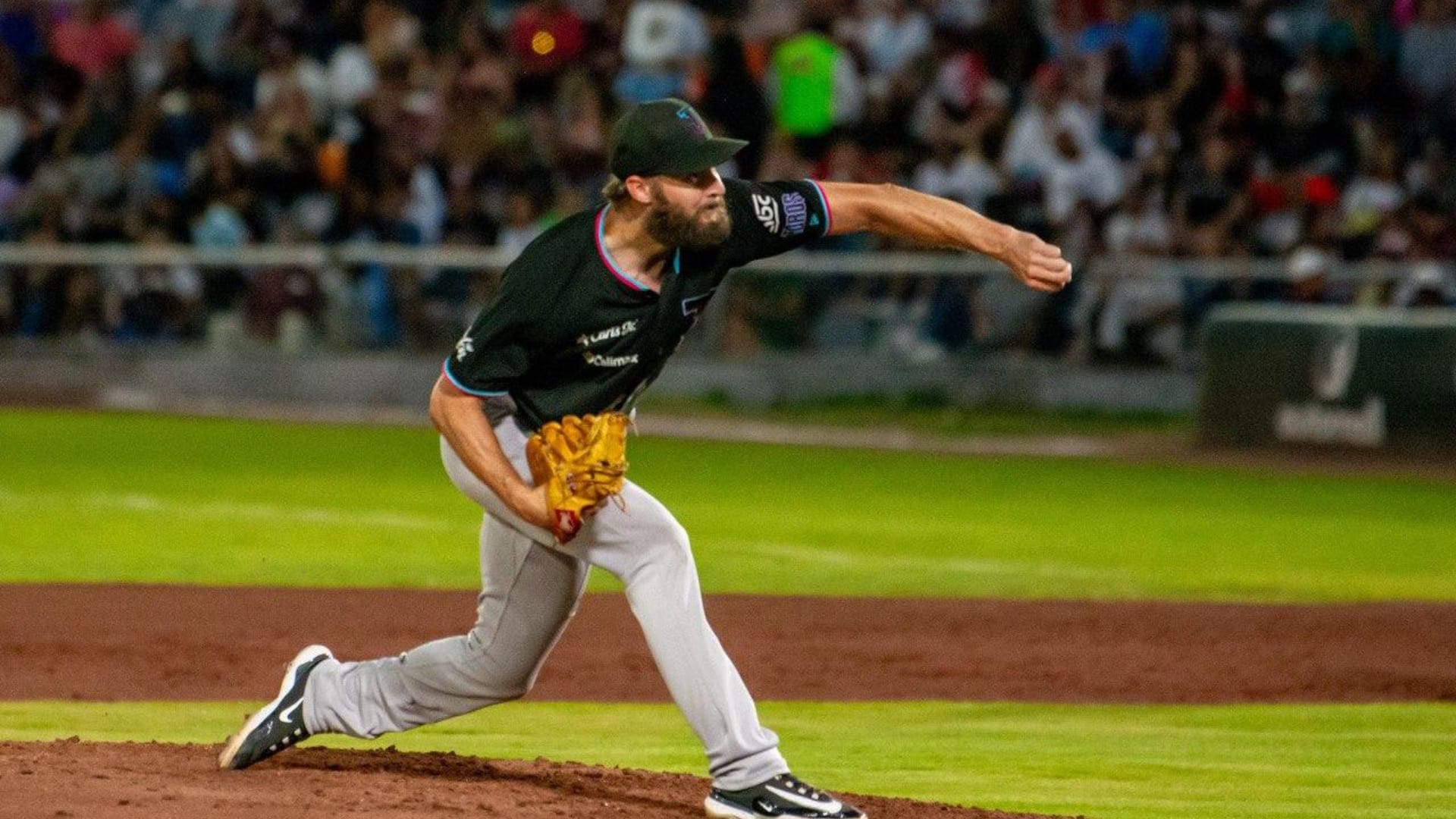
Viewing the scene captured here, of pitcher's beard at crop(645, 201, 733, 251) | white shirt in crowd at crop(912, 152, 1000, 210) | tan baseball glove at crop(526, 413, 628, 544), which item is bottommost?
white shirt in crowd at crop(912, 152, 1000, 210)

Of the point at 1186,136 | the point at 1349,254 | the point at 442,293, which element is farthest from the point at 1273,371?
the point at 442,293

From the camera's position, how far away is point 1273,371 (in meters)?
18.4

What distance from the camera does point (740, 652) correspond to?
404 inches

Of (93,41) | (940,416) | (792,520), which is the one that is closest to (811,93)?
(940,416)

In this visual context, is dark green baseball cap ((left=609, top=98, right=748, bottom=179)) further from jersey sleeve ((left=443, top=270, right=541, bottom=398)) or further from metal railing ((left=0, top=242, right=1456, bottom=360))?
metal railing ((left=0, top=242, right=1456, bottom=360))

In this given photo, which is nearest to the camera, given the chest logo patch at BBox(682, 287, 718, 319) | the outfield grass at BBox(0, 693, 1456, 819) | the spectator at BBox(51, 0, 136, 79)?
the chest logo patch at BBox(682, 287, 718, 319)

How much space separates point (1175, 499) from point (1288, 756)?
8.67 metres

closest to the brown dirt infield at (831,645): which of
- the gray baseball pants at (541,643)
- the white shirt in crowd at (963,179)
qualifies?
the gray baseball pants at (541,643)

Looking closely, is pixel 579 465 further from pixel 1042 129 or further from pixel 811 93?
pixel 811 93

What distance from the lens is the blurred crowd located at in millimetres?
19906

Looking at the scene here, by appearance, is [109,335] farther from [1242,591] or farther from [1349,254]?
[1242,591]

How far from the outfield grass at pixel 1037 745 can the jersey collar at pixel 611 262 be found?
1.89 meters

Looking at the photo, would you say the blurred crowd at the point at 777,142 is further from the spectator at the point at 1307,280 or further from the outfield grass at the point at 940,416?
the outfield grass at the point at 940,416

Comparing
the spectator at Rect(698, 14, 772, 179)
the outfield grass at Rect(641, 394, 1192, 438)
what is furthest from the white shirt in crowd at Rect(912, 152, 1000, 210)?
the outfield grass at Rect(641, 394, 1192, 438)
